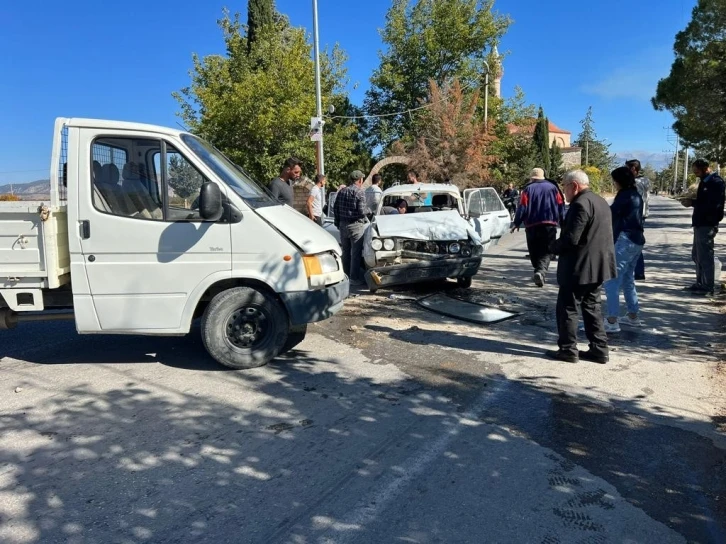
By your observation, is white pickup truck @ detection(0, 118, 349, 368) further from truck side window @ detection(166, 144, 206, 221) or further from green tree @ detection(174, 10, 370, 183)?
green tree @ detection(174, 10, 370, 183)

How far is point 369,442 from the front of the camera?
3.57 metres

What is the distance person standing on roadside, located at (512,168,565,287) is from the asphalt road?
2.66m

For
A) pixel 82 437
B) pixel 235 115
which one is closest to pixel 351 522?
pixel 82 437

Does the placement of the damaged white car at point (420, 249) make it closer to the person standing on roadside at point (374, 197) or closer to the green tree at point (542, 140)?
the person standing on roadside at point (374, 197)

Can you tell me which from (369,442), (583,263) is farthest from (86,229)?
(583,263)

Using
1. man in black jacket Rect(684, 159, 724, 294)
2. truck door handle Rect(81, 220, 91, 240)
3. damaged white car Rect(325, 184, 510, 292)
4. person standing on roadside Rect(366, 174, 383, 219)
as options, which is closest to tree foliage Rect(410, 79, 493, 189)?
person standing on roadside Rect(366, 174, 383, 219)

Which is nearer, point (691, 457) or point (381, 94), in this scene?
point (691, 457)

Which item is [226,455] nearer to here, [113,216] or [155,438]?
[155,438]

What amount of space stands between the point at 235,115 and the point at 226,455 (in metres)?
21.2

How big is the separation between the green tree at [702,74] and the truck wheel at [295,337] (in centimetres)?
2026

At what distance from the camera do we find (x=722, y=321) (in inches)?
252

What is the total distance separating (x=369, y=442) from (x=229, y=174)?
2883 mm

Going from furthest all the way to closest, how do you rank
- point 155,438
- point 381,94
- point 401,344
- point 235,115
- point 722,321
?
point 381,94 < point 235,115 < point 722,321 < point 401,344 < point 155,438

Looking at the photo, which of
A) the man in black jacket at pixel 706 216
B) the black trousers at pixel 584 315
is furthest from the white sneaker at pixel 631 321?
the man in black jacket at pixel 706 216
